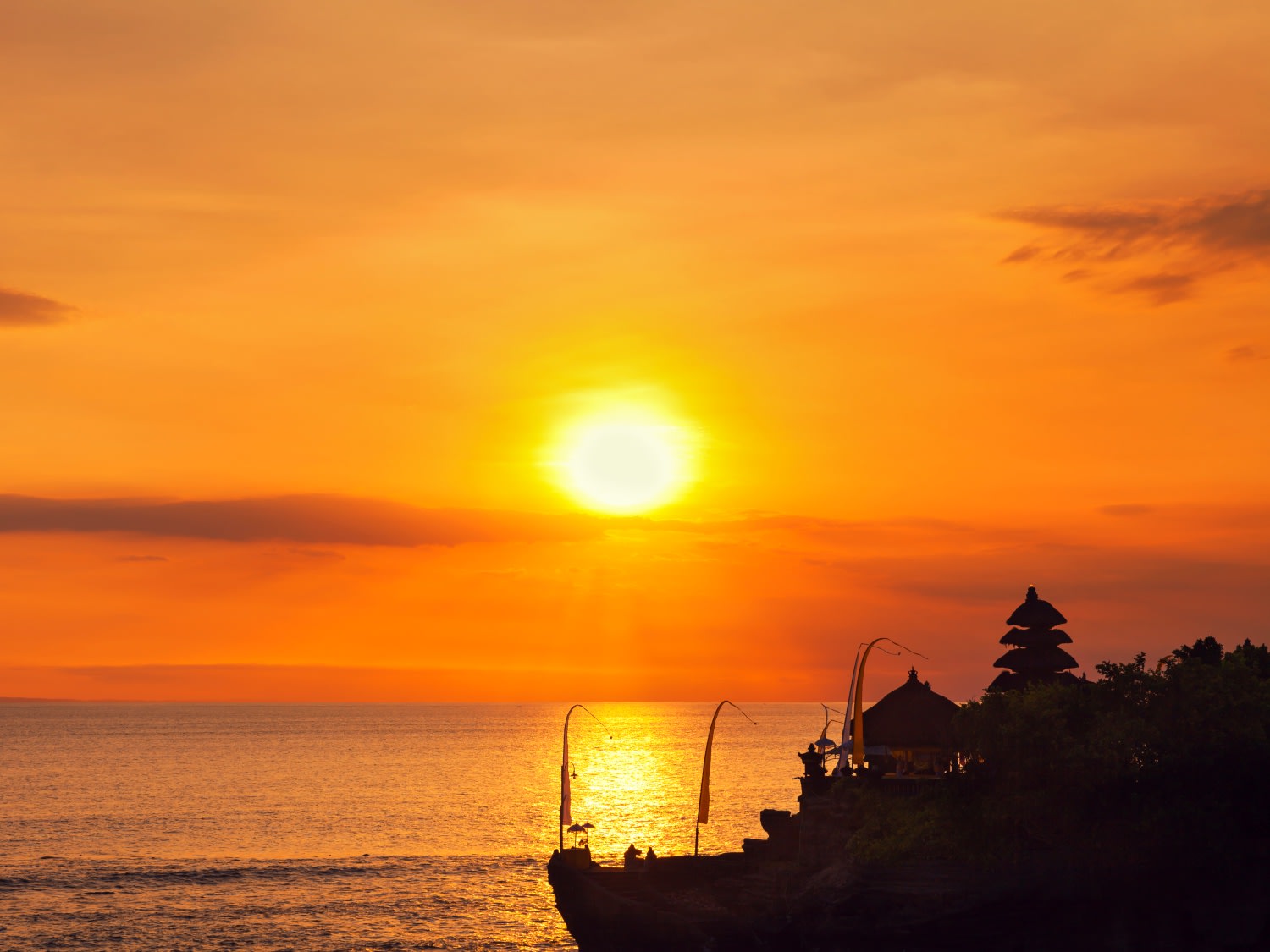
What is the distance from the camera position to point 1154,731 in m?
61.9

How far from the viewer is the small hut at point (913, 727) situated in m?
72.1

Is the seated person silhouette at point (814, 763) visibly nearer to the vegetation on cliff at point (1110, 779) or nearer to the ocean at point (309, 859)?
the vegetation on cliff at point (1110, 779)

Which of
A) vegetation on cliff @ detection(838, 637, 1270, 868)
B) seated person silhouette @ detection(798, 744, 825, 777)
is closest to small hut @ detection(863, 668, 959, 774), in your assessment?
seated person silhouette @ detection(798, 744, 825, 777)

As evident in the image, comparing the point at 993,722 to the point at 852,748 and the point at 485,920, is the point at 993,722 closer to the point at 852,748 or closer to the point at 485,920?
the point at 852,748

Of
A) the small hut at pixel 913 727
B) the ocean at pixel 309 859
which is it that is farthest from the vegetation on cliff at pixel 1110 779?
the ocean at pixel 309 859

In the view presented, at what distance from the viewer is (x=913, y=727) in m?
72.5

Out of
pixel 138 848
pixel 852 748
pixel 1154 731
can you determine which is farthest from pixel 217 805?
pixel 1154 731

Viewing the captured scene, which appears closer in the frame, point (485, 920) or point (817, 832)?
point (817, 832)

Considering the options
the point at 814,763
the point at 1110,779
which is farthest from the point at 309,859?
the point at 1110,779

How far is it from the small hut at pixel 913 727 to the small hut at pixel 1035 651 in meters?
3.72

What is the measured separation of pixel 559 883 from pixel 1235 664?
36.3 meters

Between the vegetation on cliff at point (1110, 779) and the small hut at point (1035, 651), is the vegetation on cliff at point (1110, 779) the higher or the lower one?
the lower one

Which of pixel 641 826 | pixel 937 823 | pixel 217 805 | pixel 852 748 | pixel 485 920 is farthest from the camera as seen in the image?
pixel 217 805

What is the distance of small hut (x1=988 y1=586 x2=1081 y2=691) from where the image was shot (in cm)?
7338
